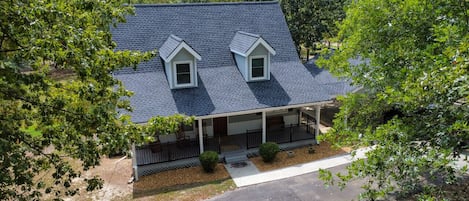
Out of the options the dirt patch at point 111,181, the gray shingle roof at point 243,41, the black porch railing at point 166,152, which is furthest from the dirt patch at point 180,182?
the gray shingle roof at point 243,41

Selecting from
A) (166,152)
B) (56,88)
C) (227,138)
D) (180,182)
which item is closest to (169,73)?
(166,152)

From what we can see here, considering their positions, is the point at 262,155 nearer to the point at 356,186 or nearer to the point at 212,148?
the point at 212,148

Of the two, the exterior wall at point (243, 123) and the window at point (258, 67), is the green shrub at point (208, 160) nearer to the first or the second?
the exterior wall at point (243, 123)

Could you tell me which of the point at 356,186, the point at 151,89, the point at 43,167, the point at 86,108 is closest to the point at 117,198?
the point at 151,89

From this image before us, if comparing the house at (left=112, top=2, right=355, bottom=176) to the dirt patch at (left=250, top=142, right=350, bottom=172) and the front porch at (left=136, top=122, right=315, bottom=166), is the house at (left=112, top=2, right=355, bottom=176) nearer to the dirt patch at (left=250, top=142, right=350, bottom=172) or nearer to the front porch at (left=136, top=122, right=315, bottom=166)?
the front porch at (left=136, top=122, right=315, bottom=166)

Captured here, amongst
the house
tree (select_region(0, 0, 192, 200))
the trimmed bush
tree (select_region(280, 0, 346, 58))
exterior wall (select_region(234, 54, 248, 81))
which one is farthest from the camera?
tree (select_region(280, 0, 346, 58))

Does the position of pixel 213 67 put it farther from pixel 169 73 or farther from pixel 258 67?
pixel 169 73

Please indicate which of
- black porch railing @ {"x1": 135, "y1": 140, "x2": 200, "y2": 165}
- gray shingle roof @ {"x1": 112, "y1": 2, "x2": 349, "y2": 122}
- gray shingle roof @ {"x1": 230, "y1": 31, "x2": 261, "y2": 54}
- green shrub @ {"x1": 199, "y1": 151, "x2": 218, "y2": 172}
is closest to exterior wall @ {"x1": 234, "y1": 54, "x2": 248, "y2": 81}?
gray shingle roof @ {"x1": 112, "y1": 2, "x2": 349, "y2": 122}
